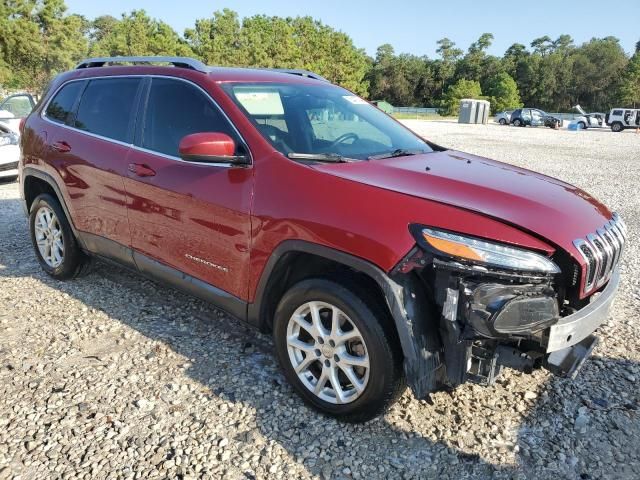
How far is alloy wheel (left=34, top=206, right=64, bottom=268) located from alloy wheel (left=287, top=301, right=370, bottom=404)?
268 cm

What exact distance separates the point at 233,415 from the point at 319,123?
1902 mm

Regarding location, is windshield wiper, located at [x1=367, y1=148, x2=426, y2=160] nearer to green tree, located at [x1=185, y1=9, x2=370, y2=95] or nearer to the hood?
the hood

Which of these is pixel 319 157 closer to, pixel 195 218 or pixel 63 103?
pixel 195 218

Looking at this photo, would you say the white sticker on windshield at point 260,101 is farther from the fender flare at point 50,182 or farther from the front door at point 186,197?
the fender flare at point 50,182

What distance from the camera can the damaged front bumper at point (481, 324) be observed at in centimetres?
222

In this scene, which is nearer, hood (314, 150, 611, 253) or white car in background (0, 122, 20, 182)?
hood (314, 150, 611, 253)

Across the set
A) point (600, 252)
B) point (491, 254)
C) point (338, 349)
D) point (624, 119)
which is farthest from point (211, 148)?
point (624, 119)

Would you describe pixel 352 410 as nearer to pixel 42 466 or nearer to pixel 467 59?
pixel 42 466

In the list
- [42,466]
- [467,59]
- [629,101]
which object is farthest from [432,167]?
[467,59]

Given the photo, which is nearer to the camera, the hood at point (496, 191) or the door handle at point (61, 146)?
the hood at point (496, 191)

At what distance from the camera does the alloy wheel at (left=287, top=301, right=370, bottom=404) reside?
2.61 m

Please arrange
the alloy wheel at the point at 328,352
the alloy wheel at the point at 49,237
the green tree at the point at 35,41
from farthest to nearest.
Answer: the green tree at the point at 35,41 → the alloy wheel at the point at 49,237 → the alloy wheel at the point at 328,352

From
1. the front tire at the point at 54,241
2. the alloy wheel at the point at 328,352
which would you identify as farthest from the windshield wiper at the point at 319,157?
the front tire at the point at 54,241

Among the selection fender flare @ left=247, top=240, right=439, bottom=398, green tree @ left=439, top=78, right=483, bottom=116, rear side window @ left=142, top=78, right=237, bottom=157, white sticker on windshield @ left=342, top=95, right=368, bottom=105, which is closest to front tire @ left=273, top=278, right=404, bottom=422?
fender flare @ left=247, top=240, right=439, bottom=398
